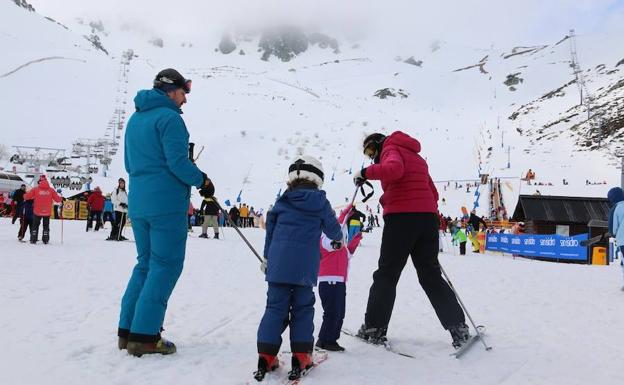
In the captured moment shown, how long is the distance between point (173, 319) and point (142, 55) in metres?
120

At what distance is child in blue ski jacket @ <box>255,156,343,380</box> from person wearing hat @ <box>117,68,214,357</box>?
62cm

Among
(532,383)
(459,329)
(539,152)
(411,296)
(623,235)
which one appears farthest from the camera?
(539,152)

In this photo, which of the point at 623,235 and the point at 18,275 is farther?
the point at 623,235

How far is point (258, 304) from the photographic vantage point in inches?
220

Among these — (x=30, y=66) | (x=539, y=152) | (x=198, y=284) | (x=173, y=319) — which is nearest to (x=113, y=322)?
(x=173, y=319)

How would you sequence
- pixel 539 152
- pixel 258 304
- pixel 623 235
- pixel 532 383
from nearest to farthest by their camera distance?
pixel 532 383
pixel 258 304
pixel 623 235
pixel 539 152

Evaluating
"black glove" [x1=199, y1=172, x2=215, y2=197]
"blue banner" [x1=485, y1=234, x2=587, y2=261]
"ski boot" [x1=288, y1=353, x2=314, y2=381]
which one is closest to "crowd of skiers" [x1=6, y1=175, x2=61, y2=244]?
"black glove" [x1=199, y1=172, x2=215, y2=197]

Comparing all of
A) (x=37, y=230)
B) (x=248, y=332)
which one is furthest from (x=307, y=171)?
(x=37, y=230)

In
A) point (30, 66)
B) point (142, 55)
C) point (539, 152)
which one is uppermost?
point (142, 55)

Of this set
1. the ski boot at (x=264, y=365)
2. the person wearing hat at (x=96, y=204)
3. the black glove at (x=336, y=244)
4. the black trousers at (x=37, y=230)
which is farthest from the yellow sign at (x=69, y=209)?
the ski boot at (x=264, y=365)

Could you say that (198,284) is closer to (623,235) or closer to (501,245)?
(623,235)

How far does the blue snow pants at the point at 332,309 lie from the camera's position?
384 centimetres

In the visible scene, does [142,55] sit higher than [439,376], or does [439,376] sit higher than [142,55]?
[142,55]

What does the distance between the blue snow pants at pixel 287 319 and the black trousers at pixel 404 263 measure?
3.20ft
